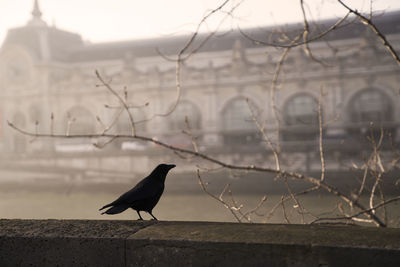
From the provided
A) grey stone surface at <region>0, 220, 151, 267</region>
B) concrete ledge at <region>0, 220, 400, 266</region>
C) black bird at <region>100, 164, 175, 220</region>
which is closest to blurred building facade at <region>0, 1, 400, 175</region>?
black bird at <region>100, 164, 175, 220</region>

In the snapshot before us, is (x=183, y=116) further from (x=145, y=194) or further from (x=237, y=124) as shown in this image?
(x=145, y=194)

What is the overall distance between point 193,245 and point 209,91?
2580cm

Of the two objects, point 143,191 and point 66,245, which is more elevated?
point 143,191

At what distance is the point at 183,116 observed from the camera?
2827 centimetres

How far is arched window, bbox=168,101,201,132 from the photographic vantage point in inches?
1102

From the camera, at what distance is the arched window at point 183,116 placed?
28000 millimetres

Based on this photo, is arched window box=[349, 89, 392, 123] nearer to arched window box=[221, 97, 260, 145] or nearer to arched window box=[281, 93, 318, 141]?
arched window box=[281, 93, 318, 141]

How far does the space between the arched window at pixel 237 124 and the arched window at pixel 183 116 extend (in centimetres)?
175

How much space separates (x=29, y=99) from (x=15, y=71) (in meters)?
2.72

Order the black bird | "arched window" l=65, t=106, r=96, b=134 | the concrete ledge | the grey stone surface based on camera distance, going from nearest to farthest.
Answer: the concrete ledge < the grey stone surface < the black bird < "arched window" l=65, t=106, r=96, b=134

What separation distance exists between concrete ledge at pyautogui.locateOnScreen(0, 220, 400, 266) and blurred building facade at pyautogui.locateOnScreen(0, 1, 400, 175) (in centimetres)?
1818

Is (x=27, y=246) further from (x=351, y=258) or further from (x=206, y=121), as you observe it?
(x=206, y=121)

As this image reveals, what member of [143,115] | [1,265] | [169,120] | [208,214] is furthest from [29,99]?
[1,265]

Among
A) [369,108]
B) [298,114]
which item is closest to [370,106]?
[369,108]
